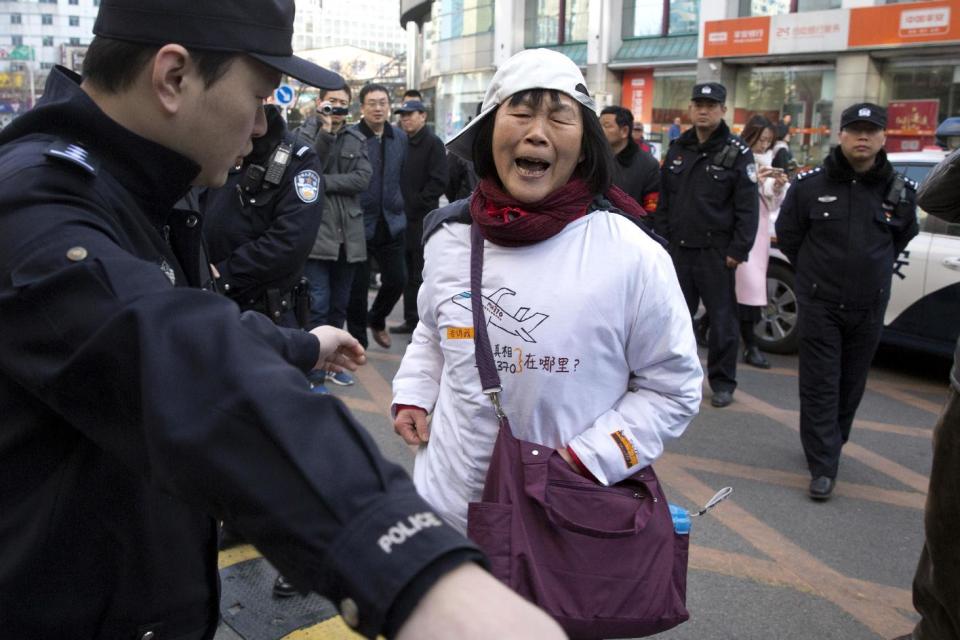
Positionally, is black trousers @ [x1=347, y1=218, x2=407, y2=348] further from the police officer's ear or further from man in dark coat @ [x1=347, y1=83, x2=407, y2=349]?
the police officer's ear

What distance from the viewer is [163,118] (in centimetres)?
121

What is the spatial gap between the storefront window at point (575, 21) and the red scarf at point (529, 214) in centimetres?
2832

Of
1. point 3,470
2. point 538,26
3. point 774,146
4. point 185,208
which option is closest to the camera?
point 3,470

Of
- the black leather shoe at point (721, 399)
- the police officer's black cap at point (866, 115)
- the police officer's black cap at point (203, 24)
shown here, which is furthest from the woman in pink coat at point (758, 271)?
the police officer's black cap at point (203, 24)

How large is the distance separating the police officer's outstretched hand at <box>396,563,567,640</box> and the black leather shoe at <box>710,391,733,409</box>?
5737mm

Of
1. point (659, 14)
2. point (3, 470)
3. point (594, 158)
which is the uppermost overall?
point (659, 14)

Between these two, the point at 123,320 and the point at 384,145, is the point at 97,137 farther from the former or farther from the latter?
the point at 384,145

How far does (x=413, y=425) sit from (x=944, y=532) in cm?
149

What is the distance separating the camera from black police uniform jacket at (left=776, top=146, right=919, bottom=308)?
15.5 ft

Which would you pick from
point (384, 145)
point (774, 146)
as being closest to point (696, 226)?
point (384, 145)

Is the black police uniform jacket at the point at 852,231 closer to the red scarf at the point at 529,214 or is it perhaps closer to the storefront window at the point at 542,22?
the red scarf at the point at 529,214

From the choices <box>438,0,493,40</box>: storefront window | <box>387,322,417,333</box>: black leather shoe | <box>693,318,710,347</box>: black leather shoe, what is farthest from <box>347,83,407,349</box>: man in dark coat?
<box>438,0,493,40</box>: storefront window

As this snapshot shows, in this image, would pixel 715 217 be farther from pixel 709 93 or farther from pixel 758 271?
pixel 758 271

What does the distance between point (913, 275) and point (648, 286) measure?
5366 millimetres
